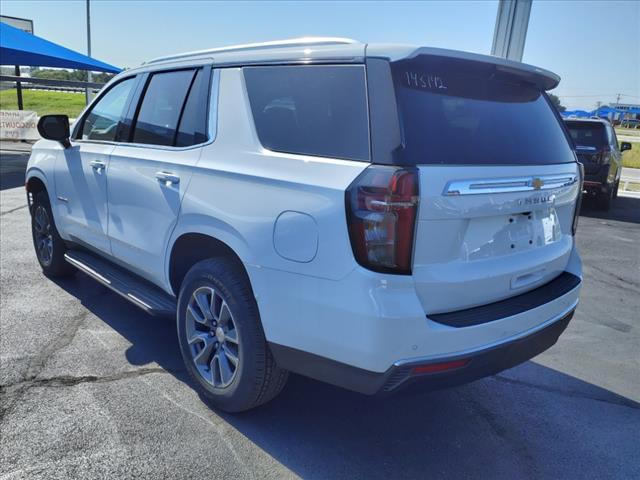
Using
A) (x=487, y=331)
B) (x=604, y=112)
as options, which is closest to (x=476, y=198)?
(x=487, y=331)

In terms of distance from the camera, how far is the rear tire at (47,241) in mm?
4957

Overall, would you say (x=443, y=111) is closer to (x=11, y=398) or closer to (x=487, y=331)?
(x=487, y=331)

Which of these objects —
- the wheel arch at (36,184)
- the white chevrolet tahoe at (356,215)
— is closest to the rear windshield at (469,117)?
the white chevrolet tahoe at (356,215)

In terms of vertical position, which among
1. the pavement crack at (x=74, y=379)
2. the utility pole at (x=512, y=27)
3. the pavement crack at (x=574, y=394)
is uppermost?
the utility pole at (x=512, y=27)

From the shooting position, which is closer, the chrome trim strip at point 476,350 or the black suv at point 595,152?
the chrome trim strip at point 476,350

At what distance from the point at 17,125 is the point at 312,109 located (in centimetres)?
2185

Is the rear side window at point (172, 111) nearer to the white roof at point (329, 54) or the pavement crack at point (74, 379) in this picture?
the white roof at point (329, 54)

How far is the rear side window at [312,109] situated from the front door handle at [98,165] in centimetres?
158

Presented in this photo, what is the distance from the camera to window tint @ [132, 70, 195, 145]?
336 centimetres

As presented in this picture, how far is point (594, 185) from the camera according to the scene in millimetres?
10320

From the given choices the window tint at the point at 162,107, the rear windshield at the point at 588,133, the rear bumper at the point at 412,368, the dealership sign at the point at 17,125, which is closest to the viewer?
the rear bumper at the point at 412,368

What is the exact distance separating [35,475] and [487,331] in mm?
2167

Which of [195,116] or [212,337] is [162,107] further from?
[212,337]

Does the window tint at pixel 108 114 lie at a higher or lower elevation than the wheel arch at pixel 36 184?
higher
